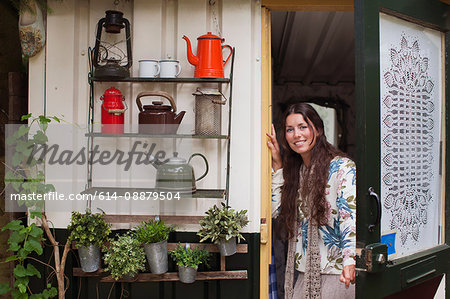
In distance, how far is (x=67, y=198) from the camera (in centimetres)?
238

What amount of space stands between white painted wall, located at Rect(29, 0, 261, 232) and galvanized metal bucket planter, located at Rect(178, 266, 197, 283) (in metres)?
0.33

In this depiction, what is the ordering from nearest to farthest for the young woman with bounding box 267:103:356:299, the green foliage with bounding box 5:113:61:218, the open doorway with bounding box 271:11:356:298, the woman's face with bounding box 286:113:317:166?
the green foliage with bounding box 5:113:61:218 → the young woman with bounding box 267:103:356:299 → the woman's face with bounding box 286:113:317:166 → the open doorway with bounding box 271:11:356:298

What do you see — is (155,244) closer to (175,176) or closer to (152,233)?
(152,233)

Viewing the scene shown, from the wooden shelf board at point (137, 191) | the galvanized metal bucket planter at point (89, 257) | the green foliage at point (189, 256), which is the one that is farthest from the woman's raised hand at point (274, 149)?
the galvanized metal bucket planter at point (89, 257)

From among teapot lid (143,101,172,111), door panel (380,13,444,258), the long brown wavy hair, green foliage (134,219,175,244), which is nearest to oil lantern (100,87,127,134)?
teapot lid (143,101,172,111)

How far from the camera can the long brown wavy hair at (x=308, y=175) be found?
2.46 metres

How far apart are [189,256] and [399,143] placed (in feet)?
4.07

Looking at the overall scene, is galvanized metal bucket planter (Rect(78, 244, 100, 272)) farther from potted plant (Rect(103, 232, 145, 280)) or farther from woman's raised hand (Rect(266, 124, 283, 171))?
woman's raised hand (Rect(266, 124, 283, 171))

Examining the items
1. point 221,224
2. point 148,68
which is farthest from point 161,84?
point 221,224

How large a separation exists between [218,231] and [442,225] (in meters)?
1.28

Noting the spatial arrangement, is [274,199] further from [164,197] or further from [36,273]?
[36,273]

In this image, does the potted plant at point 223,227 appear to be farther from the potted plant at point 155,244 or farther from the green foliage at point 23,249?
the green foliage at point 23,249

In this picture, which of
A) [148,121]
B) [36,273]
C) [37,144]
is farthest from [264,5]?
[36,273]

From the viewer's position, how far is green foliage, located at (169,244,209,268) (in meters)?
2.17
